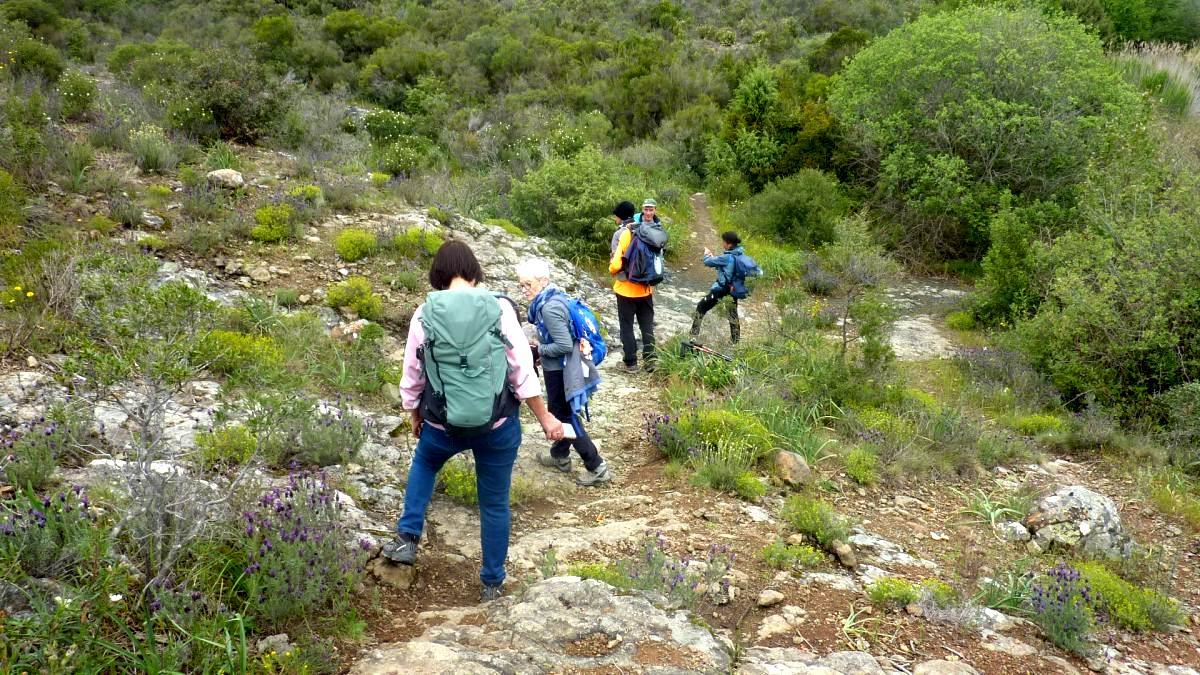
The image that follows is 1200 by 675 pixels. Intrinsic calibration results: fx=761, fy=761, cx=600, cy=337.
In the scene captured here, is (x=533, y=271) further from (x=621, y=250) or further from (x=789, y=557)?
(x=621, y=250)

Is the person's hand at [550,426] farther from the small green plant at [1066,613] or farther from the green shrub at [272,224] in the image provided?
the green shrub at [272,224]

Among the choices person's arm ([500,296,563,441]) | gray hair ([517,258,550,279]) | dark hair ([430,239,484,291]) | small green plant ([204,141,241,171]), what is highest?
small green plant ([204,141,241,171])

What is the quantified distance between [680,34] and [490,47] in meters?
7.35

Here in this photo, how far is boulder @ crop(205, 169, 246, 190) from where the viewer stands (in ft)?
30.8

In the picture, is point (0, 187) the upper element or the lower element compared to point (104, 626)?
upper

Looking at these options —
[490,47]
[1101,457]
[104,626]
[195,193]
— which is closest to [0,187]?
[195,193]

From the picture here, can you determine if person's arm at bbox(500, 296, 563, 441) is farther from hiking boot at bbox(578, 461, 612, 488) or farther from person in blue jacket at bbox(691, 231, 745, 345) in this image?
Result: person in blue jacket at bbox(691, 231, 745, 345)

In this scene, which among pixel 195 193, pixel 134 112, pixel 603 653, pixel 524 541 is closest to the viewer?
pixel 603 653

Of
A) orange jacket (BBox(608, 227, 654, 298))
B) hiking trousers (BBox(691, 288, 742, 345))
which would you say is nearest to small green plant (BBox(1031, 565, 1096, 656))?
orange jacket (BBox(608, 227, 654, 298))

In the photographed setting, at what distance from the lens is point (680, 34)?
87.0 feet

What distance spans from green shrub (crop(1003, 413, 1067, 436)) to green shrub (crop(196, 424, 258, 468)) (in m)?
6.91

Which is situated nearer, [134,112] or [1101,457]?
[1101,457]

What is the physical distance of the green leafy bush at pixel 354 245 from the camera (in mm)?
8711

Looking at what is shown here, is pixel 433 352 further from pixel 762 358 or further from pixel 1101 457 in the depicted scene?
pixel 1101 457
